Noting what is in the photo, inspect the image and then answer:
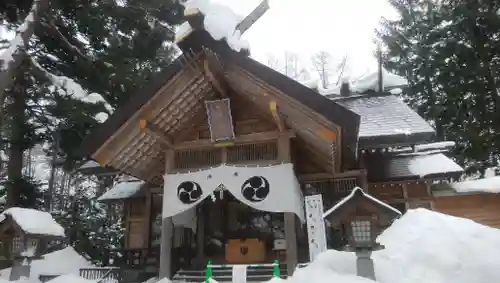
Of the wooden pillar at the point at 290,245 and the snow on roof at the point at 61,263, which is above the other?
the wooden pillar at the point at 290,245

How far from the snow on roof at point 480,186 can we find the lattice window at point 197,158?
5.71 metres

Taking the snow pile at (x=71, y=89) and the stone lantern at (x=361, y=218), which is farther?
the snow pile at (x=71, y=89)

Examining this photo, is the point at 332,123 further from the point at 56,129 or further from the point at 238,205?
the point at 56,129

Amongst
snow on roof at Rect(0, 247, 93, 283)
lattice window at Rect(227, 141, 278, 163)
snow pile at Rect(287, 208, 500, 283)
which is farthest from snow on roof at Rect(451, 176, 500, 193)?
snow on roof at Rect(0, 247, 93, 283)

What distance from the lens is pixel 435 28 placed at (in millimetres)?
16672

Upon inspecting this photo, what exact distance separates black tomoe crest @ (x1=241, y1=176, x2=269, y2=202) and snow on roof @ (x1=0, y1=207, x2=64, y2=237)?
3647 mm

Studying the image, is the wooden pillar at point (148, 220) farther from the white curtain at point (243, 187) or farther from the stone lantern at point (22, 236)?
the stone lantern at point (22, 236)

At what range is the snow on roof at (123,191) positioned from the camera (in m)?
10.6

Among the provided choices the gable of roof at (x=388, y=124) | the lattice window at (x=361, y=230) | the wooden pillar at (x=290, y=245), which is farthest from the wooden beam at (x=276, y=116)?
the lattice window at (x=361, y=230)

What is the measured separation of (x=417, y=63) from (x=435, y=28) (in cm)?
161

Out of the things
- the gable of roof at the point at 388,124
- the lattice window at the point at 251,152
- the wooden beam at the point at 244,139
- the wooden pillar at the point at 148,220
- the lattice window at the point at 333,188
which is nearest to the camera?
the wooden beam at the point at 244,139

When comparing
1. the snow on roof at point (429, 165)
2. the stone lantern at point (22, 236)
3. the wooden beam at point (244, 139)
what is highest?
the wooden beam at point (244, 139)

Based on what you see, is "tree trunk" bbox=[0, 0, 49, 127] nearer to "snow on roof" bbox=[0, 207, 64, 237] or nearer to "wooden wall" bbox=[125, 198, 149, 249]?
"snow on roof" bbox=[0, 207, 64, 237]

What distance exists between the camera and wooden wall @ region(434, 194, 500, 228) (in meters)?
9.08
